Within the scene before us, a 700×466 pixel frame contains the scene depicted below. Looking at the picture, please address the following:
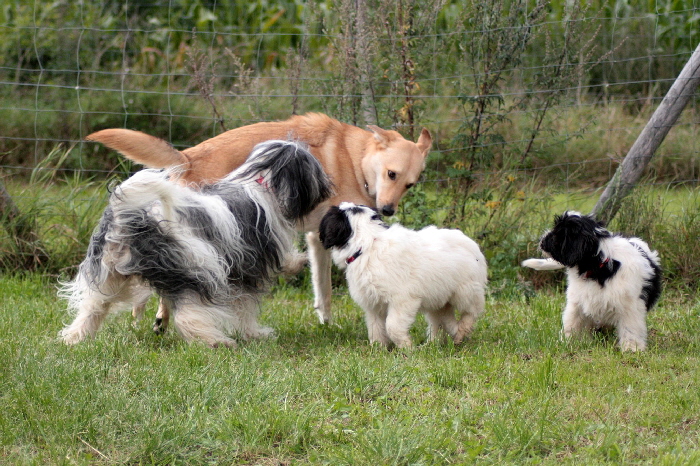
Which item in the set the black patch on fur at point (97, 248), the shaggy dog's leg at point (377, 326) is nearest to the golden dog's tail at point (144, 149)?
the black patch on fur at point (97, 248)

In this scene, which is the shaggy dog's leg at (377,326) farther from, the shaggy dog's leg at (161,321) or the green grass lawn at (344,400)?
the shaggy dog's leg at (161,321)

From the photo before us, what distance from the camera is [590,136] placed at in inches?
418

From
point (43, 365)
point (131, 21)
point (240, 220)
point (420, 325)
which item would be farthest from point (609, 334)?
point (131, 21)

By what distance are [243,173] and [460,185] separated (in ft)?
8.60

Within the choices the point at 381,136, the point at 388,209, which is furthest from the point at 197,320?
the point at 381,136

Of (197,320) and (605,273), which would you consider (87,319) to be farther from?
(605,273)

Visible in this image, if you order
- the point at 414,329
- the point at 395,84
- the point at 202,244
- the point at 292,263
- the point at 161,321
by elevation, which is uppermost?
the point at 395,84

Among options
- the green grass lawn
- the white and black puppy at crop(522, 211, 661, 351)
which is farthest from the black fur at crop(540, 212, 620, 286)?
the green grass lawn

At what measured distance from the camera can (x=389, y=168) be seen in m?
5.94

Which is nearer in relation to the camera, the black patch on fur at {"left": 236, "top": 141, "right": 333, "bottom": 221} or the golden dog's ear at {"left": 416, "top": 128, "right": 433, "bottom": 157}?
the black patch on fur at {"left": 236, "top": 141, "right": 333, "bottom": 221}

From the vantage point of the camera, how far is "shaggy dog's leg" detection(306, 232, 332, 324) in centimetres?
592

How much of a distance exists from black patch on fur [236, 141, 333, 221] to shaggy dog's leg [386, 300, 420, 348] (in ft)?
3.15

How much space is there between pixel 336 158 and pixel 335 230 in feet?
4.43

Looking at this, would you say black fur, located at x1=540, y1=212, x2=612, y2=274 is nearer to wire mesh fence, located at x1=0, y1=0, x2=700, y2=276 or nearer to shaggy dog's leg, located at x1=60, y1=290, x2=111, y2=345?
wire mesh fence, located at x1=0, y1=0, x2=700, y2=276
